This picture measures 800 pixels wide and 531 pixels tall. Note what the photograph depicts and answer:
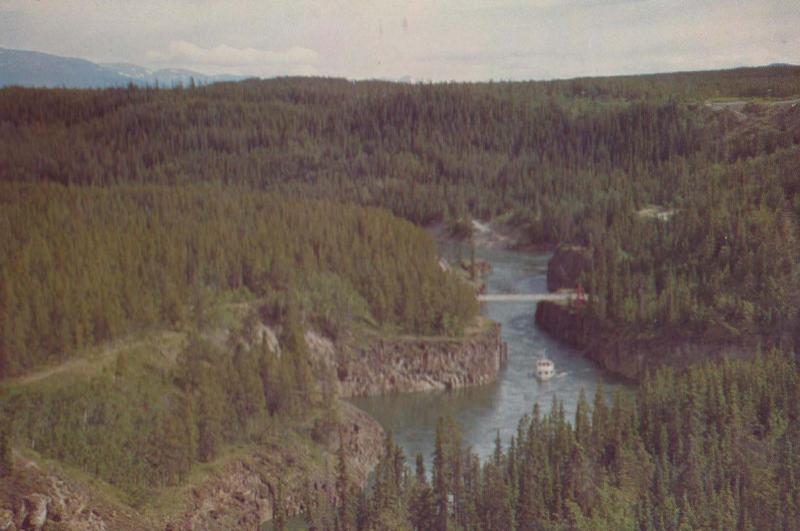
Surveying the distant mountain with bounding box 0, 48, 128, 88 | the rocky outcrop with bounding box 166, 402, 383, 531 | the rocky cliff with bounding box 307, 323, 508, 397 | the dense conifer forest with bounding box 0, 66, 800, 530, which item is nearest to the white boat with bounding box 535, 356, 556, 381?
the rocky cliff with bounding box 307, 323, 508, 397

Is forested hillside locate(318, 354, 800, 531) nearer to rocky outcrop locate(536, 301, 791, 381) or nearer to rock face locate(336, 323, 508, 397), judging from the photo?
rocky outcrop locate(536, 301, 791, 381)

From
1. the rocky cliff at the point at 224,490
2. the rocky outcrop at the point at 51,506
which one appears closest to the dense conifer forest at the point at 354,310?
the rocky cliff at the point at 224,490

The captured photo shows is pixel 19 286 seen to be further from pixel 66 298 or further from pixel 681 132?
pixel 681 132

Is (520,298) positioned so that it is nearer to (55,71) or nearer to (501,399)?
(501,399)

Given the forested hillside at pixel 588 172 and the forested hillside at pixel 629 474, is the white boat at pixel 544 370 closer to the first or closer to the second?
the forested hillside at pixel 588 172

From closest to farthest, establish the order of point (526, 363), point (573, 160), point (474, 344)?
point (474, 344) < point (526, 363) < point (573, 160)

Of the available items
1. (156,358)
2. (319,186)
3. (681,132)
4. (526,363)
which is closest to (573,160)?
(681,132)
